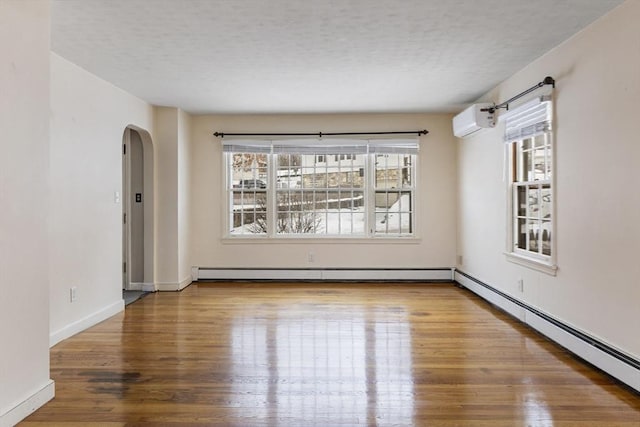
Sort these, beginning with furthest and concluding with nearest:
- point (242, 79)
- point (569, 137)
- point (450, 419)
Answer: point (242, 79), point (569, 137), point (450, 419)

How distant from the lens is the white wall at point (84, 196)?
399cm

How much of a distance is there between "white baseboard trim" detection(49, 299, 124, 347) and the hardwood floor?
0.09 meters

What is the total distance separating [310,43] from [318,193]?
3472 mm

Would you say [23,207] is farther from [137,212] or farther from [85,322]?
[137,212]

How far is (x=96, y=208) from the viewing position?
4.64 meters

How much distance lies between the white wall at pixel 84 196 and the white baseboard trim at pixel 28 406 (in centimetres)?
127

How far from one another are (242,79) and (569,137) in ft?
10.1

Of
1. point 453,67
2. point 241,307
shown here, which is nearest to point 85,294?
point 241,307

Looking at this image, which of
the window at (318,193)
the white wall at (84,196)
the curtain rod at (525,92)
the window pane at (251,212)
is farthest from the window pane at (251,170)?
the curtain rod at (525,92)

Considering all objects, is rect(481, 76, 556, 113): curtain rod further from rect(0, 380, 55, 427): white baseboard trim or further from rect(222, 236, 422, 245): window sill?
rect(0, 380, 55, 427): white baseboard trim

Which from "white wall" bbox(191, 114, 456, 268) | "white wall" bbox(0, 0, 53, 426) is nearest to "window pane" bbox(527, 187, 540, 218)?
"white wall" bbox(191, 114, 456, 268)

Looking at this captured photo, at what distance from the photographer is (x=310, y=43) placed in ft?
12.2

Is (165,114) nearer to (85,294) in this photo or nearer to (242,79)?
(242,79)

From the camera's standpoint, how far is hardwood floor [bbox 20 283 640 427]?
2.58m
